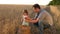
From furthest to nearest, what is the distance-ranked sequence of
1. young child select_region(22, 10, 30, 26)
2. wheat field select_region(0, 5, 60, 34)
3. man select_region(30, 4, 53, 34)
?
wheat field select_region(0, 5, 60, 34) < young child select_region(22, 10, 30, 26) < man select_region(30, 4, 53, 34)

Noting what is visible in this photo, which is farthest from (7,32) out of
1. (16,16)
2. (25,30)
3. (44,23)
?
(44,23)

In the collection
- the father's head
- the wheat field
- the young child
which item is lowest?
the wheat field

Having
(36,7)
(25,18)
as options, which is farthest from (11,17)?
(36,7)

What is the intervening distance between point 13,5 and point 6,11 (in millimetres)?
613

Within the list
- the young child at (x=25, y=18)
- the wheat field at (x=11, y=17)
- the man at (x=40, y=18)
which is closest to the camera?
the man at (x=40, y=18)

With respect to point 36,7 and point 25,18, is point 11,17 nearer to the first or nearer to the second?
point 25,18

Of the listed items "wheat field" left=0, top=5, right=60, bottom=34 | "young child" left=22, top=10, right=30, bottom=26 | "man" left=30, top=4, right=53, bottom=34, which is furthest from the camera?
"wheat field" left=0, top=5, right=60, bottom=34

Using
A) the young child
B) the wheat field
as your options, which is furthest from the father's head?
the wheat field

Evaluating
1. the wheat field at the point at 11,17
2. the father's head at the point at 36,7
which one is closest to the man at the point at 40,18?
the father's head at the point at 36,7

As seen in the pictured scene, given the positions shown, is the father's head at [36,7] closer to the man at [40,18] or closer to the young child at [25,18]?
the man at [40,18]

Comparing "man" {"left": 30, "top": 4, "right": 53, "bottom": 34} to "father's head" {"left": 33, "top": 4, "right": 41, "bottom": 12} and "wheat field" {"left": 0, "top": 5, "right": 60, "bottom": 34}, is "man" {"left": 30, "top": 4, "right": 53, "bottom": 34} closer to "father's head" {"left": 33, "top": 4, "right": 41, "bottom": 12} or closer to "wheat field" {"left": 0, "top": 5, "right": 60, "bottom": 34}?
"father's head" {"left": 33, "top": 4, "right": 41, "bottom": 12}

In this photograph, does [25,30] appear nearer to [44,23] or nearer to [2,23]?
[44,23]

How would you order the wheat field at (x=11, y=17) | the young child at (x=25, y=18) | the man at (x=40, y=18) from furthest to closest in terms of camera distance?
the wheat field at (x=11, y=17)
the young child at (x=25, y=18)
the man at (x=40, y=18)

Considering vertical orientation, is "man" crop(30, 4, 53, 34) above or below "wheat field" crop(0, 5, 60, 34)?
above
